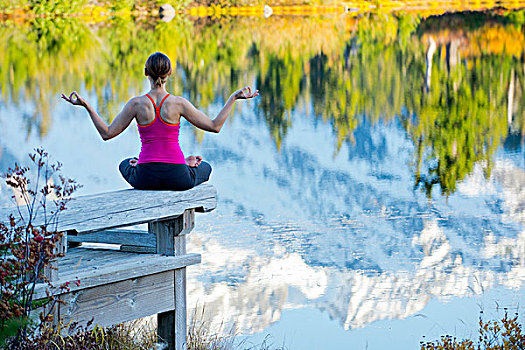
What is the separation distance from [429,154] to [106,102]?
7089 mm

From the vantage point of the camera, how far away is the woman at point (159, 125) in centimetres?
412

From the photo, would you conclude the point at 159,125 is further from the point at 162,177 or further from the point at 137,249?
the point at 137,249

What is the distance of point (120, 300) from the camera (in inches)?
152

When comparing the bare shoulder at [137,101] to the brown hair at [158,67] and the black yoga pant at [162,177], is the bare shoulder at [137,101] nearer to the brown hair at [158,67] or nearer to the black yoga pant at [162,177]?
the brown hair at [158,67]

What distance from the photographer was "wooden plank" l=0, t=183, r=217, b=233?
3541 millimetres

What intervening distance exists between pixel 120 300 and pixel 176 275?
327mm

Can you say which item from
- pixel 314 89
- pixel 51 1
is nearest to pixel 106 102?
pixel 314 89

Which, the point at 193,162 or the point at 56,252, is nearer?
the point at 56,252

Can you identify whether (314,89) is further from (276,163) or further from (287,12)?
(287,12)

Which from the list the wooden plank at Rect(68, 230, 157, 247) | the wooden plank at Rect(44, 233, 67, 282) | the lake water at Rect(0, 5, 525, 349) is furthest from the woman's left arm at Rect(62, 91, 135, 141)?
the lake water at Rect(0, 5, 525, 349)

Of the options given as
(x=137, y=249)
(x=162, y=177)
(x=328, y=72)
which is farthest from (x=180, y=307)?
(x=328, y=72)

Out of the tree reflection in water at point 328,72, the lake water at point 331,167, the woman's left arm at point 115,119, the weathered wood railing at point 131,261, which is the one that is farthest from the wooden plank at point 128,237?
the tree reflection in water at point 328,72

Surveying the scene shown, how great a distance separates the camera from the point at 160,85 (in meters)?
4.18

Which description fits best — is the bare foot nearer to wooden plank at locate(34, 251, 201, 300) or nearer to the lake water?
wooden plank at locate(34, 251, 201, 300)
